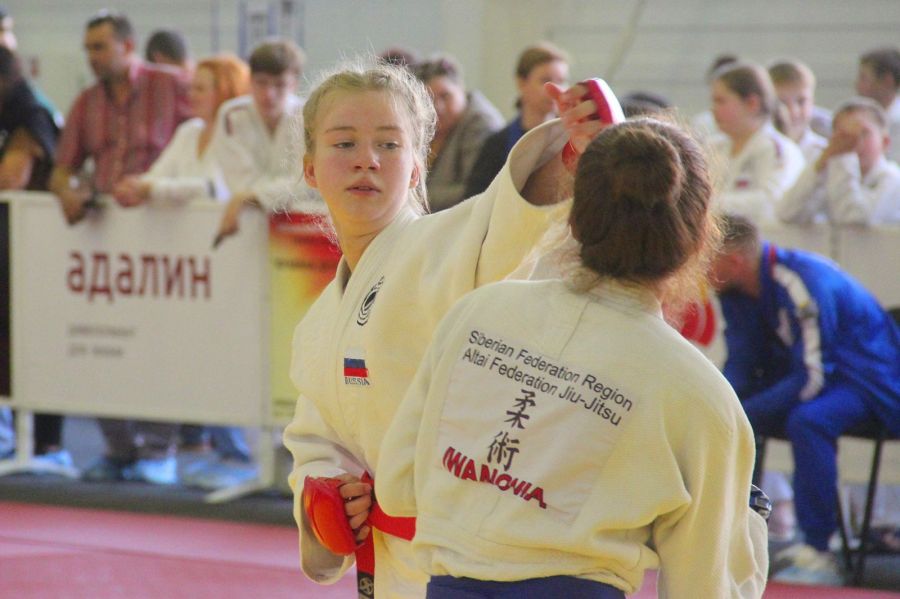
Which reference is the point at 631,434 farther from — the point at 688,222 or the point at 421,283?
the point at 421,283

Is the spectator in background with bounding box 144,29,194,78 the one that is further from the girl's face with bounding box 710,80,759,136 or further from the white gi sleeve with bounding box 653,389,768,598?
the white gi sleeve with bounding box 653,389,768,598

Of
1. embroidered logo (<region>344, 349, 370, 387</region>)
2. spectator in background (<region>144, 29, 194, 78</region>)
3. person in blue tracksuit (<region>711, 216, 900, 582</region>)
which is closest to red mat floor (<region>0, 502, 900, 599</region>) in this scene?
person in blue tracksuit (<region>711, 216, 900, 582</region>)

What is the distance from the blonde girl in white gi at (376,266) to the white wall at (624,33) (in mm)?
6117

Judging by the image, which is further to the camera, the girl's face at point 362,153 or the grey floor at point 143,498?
the grey floor at point 143,498

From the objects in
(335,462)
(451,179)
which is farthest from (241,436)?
(335,462)

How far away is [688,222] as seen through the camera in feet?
5.68

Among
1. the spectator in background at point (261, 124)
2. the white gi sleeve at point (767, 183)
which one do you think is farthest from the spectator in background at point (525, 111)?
the spectator in background at point (261, 124)

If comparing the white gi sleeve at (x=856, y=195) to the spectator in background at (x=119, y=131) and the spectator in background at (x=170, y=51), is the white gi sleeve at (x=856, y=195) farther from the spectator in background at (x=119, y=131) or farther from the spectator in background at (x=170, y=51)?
the spectator in background at (x=170, y=51)

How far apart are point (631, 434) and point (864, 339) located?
3146 mm

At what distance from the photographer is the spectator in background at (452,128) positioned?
568 centimetres

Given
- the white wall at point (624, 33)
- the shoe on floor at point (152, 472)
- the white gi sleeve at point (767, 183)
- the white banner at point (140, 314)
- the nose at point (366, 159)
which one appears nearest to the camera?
the nose at point (366, 159)

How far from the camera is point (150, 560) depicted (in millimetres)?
4926

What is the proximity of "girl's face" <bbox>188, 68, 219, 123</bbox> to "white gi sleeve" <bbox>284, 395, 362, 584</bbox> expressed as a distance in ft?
14.0

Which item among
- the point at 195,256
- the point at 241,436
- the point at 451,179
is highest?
the point at 451,179
